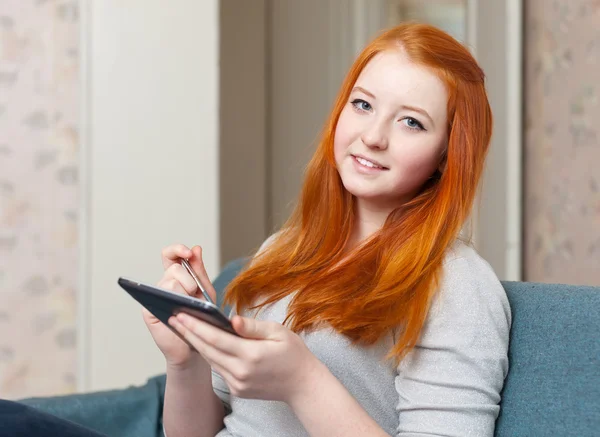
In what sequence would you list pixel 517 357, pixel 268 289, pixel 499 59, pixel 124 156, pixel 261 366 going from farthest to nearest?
pixel 499 59 → pixel 124 156 → pixel 268 289 → pixel 517 357 → pixel 261 366

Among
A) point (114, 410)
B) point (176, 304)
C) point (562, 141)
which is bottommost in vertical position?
point (114, 410)

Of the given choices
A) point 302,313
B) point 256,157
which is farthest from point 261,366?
point 256,157

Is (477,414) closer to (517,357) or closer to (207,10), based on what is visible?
(517,357)

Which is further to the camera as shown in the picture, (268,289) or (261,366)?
(268,289)

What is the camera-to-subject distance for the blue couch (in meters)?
1.02

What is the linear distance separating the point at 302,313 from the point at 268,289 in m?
0.13

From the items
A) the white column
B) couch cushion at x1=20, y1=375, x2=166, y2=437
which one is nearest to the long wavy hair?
couch cushion at x1=20, y1=375, x2=166, y2=437

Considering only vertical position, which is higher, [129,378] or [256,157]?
[256,157]

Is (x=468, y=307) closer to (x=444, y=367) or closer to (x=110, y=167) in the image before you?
(x=444, y=367)

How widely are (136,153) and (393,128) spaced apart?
4.99 feet

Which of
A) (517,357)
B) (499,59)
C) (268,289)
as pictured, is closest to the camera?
(517,357)

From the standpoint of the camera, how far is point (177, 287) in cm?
122

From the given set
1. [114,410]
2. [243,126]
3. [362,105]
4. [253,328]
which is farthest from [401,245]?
[243,126]

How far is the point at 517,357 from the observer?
44.0 inches
